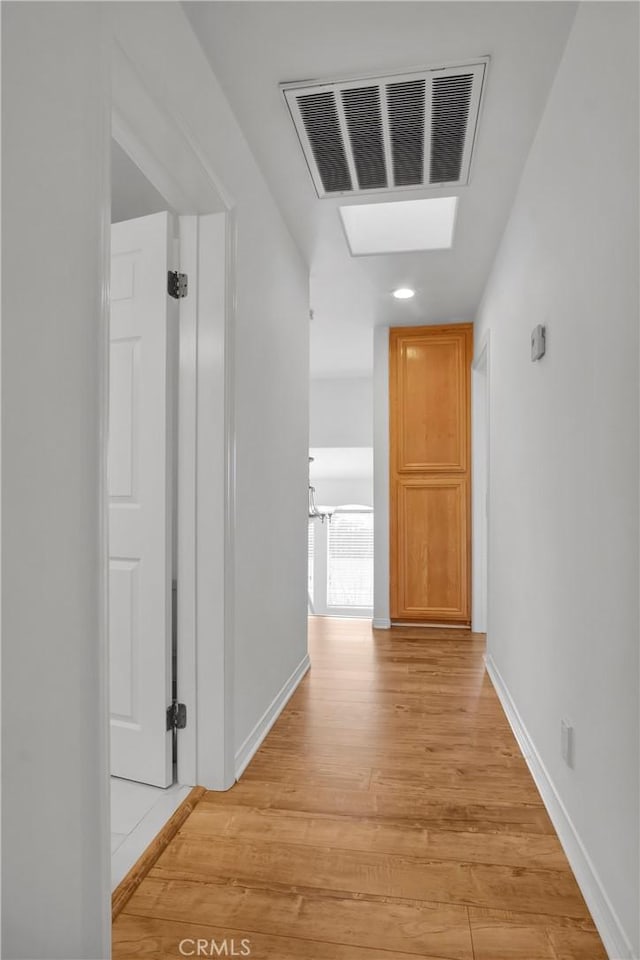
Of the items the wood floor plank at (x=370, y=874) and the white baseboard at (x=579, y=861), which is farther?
the wood floor plank at (x=370, y=874)

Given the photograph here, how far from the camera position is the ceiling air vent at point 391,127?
5.88ft

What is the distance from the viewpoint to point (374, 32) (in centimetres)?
162

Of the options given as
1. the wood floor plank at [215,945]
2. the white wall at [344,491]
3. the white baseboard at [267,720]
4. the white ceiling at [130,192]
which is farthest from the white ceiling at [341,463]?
the wood floor plank at [215,945]

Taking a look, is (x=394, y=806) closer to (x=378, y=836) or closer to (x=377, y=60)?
(x=378, y=836)

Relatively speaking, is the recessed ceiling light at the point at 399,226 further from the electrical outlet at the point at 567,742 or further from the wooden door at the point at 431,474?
the electrical outlet at the point at 567,742

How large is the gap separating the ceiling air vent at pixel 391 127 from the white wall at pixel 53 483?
3.12 ft

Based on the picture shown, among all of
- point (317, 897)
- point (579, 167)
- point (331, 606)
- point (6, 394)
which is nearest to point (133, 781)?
point (317, 897)

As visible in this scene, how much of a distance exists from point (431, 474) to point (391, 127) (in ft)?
9.27

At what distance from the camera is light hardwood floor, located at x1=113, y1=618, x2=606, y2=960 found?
1275 mm

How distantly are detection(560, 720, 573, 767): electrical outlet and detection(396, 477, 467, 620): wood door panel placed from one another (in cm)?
277

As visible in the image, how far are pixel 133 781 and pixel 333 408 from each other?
480cm

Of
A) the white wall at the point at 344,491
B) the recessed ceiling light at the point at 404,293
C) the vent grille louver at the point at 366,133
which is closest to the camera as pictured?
the vent grille louver at the point at 366,133

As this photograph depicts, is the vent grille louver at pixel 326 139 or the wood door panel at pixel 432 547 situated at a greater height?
the vent grille louver at pixel 326 139

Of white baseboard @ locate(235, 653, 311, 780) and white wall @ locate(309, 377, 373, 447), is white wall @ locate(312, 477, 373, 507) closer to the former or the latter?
white wall @ locate(309, 377, 373, 447)
